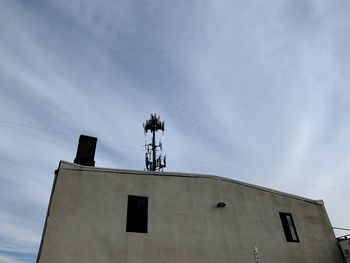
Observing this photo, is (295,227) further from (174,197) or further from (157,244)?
(157,244)

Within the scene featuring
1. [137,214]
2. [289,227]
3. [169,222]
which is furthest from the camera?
[289,227]

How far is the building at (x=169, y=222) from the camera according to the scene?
10.8m

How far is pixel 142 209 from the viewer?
1245cm

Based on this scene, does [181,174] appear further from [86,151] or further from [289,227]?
[289,227]

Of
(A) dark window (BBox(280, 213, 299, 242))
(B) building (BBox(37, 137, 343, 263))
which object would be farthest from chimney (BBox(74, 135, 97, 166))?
(A) dark window (BBox(280, 213, 299, 242))

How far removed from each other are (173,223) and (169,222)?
0.19 m

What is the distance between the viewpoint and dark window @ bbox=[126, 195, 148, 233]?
466 inches

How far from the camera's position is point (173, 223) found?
41.2ft

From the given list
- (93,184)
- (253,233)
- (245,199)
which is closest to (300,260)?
(253,233)

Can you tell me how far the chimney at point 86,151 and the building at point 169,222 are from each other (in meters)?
0.05

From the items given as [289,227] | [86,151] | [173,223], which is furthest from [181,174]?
[289,227]

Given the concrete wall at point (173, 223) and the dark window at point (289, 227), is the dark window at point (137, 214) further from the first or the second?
the dark window at point (289, 227)

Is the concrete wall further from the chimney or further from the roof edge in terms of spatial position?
the chimney

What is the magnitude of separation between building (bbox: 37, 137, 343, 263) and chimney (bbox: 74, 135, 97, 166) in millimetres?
49
